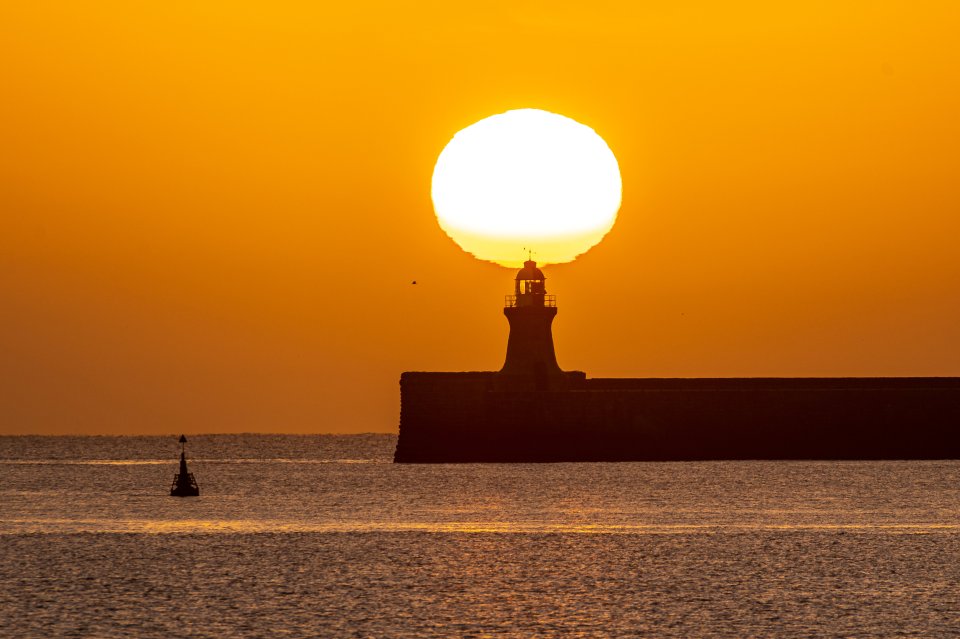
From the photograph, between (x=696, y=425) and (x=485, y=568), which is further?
(x=696, y=425)

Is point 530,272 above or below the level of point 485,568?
above

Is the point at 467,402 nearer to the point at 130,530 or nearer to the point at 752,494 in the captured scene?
the point at 752,494

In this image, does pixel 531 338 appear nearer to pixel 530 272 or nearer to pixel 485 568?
pixel 530 272

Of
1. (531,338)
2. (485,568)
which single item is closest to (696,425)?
(531,338)

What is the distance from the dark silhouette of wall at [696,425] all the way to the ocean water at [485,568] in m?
23.3

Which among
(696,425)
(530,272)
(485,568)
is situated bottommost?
(485,568)

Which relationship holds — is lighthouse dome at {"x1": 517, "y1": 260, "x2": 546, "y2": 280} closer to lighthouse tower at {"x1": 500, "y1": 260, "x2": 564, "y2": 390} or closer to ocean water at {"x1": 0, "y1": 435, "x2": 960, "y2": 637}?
lighthouse tower at {"x1": 500, "y1": 260, "x2": 564, "y2": 390}

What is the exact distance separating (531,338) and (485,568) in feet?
155

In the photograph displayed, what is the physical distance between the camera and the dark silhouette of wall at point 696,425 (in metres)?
65.5

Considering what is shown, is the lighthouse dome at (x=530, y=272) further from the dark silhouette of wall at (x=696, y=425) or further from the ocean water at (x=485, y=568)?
the ocean water at (x=485, y=568)

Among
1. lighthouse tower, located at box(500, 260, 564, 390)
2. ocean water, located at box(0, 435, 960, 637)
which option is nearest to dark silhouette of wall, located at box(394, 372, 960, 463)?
lighthouse tower, located at box(500, 260, 564, 390)

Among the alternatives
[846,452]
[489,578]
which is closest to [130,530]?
[489,578]

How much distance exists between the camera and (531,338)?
67.2 m

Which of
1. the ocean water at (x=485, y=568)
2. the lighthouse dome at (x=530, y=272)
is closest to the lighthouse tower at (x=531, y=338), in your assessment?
the lighthouse dome at (x=530, y=272)
